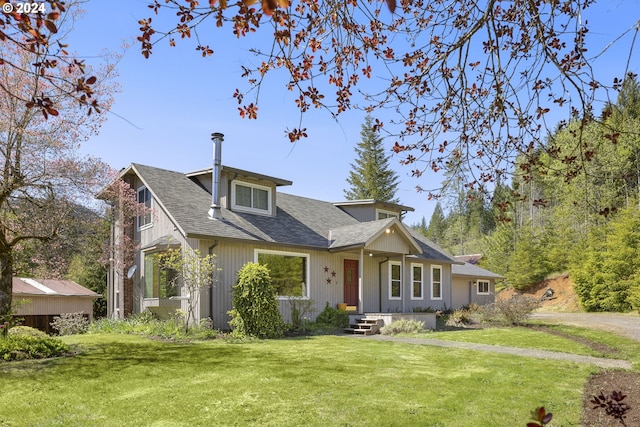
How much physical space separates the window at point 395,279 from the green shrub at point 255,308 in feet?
27.7

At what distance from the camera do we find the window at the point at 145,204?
1873 cm

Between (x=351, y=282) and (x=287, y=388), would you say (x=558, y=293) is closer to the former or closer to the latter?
(x=351, y=282)

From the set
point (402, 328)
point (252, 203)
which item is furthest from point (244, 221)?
point (402, 328)

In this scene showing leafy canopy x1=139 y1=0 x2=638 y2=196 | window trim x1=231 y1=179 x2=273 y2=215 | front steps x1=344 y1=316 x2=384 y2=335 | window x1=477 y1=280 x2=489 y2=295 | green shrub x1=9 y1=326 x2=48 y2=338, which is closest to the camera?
leafy canopy x1=139 y1=0 x2=638 y2=196

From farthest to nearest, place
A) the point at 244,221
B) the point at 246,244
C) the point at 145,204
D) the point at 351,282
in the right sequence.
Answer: the point at 351,282 → the point at 145,204 → the point at 244,221 → the point at 246,244

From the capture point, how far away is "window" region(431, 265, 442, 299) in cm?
2459

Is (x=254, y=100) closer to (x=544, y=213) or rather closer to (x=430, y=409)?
(x=430, y=409)

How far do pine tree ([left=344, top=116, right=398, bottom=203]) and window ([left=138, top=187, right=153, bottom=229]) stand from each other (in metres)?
27.7

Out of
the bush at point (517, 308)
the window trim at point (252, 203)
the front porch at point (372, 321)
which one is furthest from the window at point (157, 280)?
the bush at point (517, 308)

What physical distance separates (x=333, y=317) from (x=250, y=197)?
18.3 ft

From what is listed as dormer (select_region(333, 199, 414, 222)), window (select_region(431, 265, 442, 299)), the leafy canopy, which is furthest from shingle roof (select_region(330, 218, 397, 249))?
the leafy canopy

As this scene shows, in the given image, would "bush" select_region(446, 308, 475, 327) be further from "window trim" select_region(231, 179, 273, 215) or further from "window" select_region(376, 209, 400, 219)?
"window trim" select_region(231, 179, 273, 215)

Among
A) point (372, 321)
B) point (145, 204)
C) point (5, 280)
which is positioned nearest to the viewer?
point (5, 280)

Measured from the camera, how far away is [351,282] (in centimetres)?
2069
